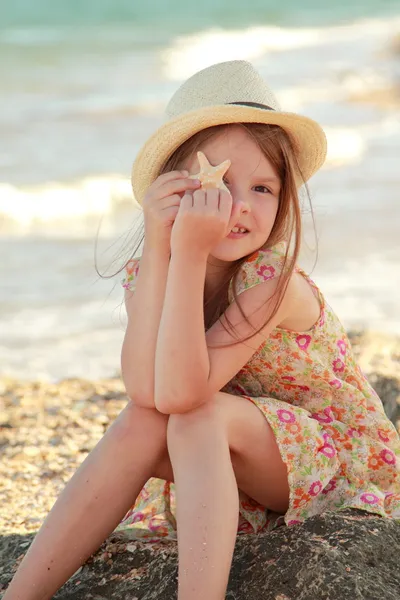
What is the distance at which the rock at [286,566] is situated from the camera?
2553mm

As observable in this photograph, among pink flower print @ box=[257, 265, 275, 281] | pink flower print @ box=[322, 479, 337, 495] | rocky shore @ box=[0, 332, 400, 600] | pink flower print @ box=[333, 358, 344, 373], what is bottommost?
rocky shore @ box=[0, 332, 400, 600]

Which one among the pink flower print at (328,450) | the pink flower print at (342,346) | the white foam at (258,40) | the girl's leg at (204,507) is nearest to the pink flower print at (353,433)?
the pink flower print at (328,450)

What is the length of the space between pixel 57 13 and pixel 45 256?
14.6 metres

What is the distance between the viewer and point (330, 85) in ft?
54.6

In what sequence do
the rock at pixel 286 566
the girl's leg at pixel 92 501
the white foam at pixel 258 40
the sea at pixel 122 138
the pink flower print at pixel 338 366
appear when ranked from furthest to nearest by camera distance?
1. the white foam at pixel 258 40
2. the sea at pixel 122 138
3. the pink flower print at pixel 338 366
4. the girl's leg at pixel 92 501
5. the rock at pixel 286 566

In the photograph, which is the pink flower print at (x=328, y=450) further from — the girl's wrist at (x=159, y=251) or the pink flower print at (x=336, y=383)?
the girl's wrist at (x=159, y=251)

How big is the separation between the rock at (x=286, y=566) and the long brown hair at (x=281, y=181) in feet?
2.33

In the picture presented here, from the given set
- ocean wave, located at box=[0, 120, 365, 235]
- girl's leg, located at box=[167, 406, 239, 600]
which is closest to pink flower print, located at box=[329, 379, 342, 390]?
girl's leg, located at box=[167, 406, 239, 600]

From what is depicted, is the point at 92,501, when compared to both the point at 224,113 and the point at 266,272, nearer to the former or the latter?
the point at 266,272

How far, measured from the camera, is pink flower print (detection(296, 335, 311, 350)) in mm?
3018

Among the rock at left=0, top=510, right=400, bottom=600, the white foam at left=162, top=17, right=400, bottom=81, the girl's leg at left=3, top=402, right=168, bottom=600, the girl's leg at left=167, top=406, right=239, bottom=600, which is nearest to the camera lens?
the girl's leg at left=167, top=406, right=239, bottom=600

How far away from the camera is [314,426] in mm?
2898

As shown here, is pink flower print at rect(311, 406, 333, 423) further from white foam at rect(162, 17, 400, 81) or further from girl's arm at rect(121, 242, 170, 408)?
white foam at rect(162, 17, 400, 81)

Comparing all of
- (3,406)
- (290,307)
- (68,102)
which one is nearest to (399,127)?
(68,102)
